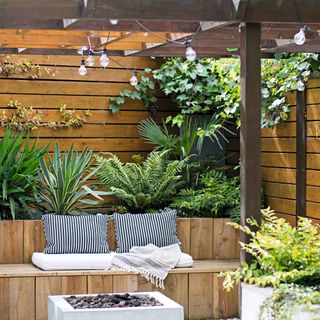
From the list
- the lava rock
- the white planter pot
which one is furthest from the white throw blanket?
the white planter pot

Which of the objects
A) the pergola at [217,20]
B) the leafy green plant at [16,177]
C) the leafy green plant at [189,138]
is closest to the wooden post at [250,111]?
the pergola at [217,20]

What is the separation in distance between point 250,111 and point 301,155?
2.70 m

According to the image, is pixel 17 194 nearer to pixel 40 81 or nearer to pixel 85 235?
pixel 85 235

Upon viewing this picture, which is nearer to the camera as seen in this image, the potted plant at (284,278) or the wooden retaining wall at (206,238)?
the potted plant at (284,278)

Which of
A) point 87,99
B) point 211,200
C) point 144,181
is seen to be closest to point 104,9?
point 144,181

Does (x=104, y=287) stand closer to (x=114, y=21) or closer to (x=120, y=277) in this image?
(x=120, y=277)

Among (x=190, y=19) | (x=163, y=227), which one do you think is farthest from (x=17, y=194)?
(x=190, y=19)

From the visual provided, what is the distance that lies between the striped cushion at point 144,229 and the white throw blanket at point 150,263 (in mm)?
208

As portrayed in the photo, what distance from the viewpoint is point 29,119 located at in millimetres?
9711

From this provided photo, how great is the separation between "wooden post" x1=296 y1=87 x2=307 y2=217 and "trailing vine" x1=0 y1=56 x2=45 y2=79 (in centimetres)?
287

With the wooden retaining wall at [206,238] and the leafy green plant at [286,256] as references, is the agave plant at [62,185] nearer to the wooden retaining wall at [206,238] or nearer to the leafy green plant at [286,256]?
the wooden retaining wall at [206,238]

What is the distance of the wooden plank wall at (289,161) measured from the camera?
8.29 meters

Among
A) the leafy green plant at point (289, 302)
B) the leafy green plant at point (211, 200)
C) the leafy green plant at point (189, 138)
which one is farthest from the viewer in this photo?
the leafy green plant at point (189, 138)

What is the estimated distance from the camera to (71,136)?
9938 mm
